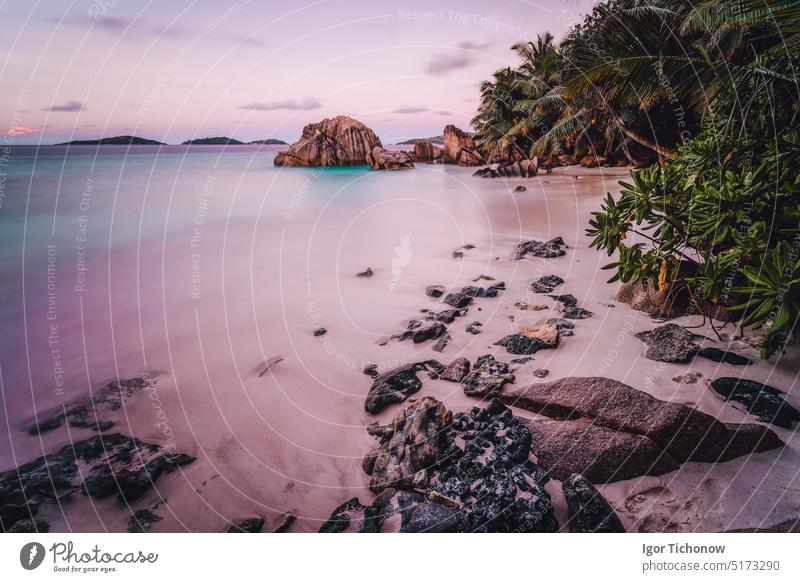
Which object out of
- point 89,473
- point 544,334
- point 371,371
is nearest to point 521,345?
point 544,334

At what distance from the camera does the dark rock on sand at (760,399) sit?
7.96ft

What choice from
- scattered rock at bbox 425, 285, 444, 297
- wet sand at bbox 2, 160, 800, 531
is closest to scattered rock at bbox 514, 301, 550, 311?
wet sand at bbox 2, 160, 800, 531

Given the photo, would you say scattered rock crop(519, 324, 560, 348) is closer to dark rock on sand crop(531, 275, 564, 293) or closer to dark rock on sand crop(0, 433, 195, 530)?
dark rock on sand crop(531, 275, 564, 293)

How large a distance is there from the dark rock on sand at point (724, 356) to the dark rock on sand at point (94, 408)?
16.6 feet

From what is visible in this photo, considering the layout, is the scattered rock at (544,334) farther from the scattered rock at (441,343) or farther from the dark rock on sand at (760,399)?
the dark rock on sand at (760,399)

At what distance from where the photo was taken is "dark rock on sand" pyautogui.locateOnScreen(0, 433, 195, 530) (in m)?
2.35

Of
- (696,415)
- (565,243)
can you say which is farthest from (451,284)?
(696,415)

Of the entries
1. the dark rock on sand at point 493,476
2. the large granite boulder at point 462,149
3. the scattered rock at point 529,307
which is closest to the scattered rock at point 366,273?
the scattered rock at point 529,307

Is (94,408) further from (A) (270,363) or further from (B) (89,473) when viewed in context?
(A) (270,363)

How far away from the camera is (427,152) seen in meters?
31.3

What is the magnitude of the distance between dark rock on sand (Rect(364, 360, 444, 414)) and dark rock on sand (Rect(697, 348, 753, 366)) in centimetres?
228
